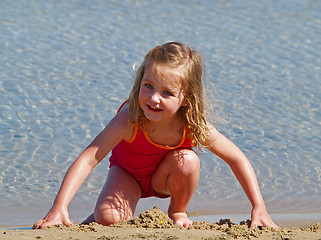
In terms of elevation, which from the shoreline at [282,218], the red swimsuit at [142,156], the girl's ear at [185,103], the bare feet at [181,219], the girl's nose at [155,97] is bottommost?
the shoreline at [282,218]

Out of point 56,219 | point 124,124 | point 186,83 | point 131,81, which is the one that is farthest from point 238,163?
point 131,81

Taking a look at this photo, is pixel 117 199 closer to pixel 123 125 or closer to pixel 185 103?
pixel 123 125

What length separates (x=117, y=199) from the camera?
12.2 feet

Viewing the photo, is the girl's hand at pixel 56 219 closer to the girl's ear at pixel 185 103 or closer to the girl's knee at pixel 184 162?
the girl's knee at pixel 184 162

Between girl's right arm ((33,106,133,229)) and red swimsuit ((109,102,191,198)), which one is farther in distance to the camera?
red swimsuit ((109,102,191,198))

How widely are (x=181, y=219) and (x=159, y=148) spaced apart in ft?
1.50

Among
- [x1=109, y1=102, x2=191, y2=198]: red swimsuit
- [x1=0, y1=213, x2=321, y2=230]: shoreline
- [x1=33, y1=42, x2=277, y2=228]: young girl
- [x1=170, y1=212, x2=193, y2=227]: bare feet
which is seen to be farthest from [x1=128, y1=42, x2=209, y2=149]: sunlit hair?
[x1=0, y1=213, x2=321, y2=230]: shoreline

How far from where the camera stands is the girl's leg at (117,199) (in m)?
3.60

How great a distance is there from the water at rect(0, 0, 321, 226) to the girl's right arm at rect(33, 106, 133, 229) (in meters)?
0.72

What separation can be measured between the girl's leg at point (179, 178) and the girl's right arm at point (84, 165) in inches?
12.4

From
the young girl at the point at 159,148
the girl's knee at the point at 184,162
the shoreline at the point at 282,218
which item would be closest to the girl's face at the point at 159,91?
the young girl at the point at 159,148

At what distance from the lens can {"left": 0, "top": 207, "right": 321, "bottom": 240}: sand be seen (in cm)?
299

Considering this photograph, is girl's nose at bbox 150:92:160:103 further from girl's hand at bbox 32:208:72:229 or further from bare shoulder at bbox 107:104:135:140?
girl's hand at bbox 32:208:72:229

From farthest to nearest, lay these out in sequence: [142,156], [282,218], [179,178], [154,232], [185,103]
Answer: [282,218] → [142,156] → [179,178] → [185,103] → [154,232]
